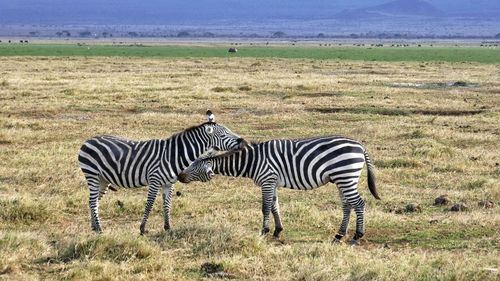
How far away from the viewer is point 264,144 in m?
11.2

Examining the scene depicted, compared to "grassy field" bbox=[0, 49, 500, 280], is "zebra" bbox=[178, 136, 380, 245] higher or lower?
higher

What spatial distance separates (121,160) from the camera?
11.1 meters

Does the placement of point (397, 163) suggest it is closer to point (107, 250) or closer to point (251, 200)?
point (251, 200)

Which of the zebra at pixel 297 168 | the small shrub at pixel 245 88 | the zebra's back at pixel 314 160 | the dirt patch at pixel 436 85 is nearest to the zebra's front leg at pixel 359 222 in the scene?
the zebra at pixel 297 168

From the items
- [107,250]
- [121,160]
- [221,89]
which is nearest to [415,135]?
[121,160]

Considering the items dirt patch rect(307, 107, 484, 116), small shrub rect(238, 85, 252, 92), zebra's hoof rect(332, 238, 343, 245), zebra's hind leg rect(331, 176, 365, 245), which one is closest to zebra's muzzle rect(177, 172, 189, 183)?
zebra's hind leg rect(331, 176, 365, 245)

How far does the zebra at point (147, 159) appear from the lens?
11031 millimetres

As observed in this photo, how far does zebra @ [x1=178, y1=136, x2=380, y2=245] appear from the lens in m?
10.8

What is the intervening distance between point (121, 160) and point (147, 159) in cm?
33

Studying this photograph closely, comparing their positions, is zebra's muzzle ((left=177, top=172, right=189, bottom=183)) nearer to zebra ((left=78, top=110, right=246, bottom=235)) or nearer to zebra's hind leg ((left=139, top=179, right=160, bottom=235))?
zebra ((left=78, top=110, right=246, bottom=235))

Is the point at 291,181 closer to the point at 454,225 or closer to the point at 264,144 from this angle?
the point at 264,144

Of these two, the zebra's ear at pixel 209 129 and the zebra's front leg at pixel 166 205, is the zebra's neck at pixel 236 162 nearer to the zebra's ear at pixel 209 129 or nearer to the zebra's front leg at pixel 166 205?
the zebra's ear at pixel 209 129

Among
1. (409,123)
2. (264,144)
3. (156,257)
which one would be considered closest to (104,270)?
(156,257)

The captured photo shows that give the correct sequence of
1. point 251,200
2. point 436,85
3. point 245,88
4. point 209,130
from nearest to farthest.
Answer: point 209,130, point 251,200, point 245,88, point 436,85
